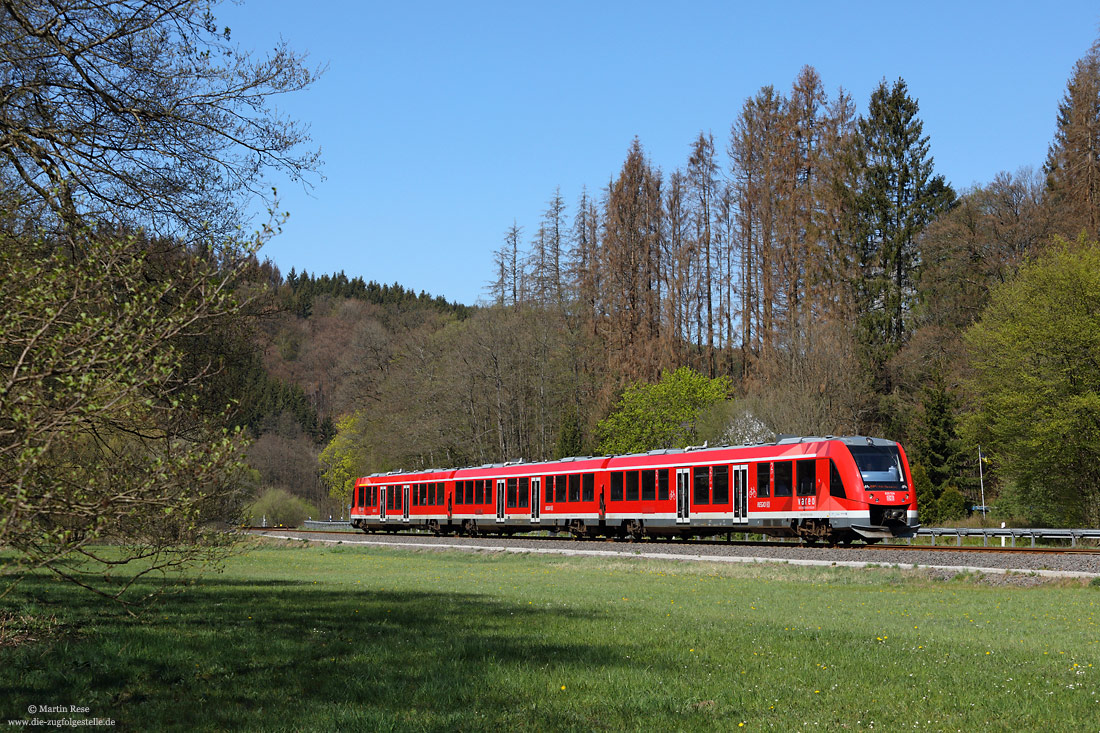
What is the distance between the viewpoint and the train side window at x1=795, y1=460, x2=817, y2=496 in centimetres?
3006

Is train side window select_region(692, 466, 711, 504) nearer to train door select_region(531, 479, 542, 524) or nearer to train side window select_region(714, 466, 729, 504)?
train side window select_region(714, 466, 729, 504)

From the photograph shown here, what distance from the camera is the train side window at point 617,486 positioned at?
38438 millimetres

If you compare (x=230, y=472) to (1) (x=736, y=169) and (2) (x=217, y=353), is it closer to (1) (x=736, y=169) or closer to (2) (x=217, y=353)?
(2) (x=217, y=353)

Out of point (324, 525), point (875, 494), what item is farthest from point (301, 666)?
point (324, 525)

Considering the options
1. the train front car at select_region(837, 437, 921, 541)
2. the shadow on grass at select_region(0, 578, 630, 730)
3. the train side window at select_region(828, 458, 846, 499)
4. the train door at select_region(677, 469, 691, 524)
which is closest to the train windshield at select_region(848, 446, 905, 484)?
the train front car at select_region(837, 437, 921, 541)

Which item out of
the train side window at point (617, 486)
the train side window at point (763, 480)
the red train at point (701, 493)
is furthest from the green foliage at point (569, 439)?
the train side window at point (763, 480)

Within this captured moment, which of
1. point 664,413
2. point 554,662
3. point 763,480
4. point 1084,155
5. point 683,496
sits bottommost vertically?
point 554,662

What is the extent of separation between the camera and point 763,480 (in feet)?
104

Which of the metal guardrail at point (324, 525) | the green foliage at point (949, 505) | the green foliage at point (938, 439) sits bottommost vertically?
the metal guardrail at point (324, 525)

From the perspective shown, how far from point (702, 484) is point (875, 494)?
22.4ft

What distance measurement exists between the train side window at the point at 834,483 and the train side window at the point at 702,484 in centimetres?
533

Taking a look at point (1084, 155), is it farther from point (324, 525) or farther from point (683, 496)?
point (324, 525)

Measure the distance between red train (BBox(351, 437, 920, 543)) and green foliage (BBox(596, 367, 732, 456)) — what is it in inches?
588

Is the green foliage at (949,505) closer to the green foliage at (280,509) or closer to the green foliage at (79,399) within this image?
the green foliage at (79,399)
